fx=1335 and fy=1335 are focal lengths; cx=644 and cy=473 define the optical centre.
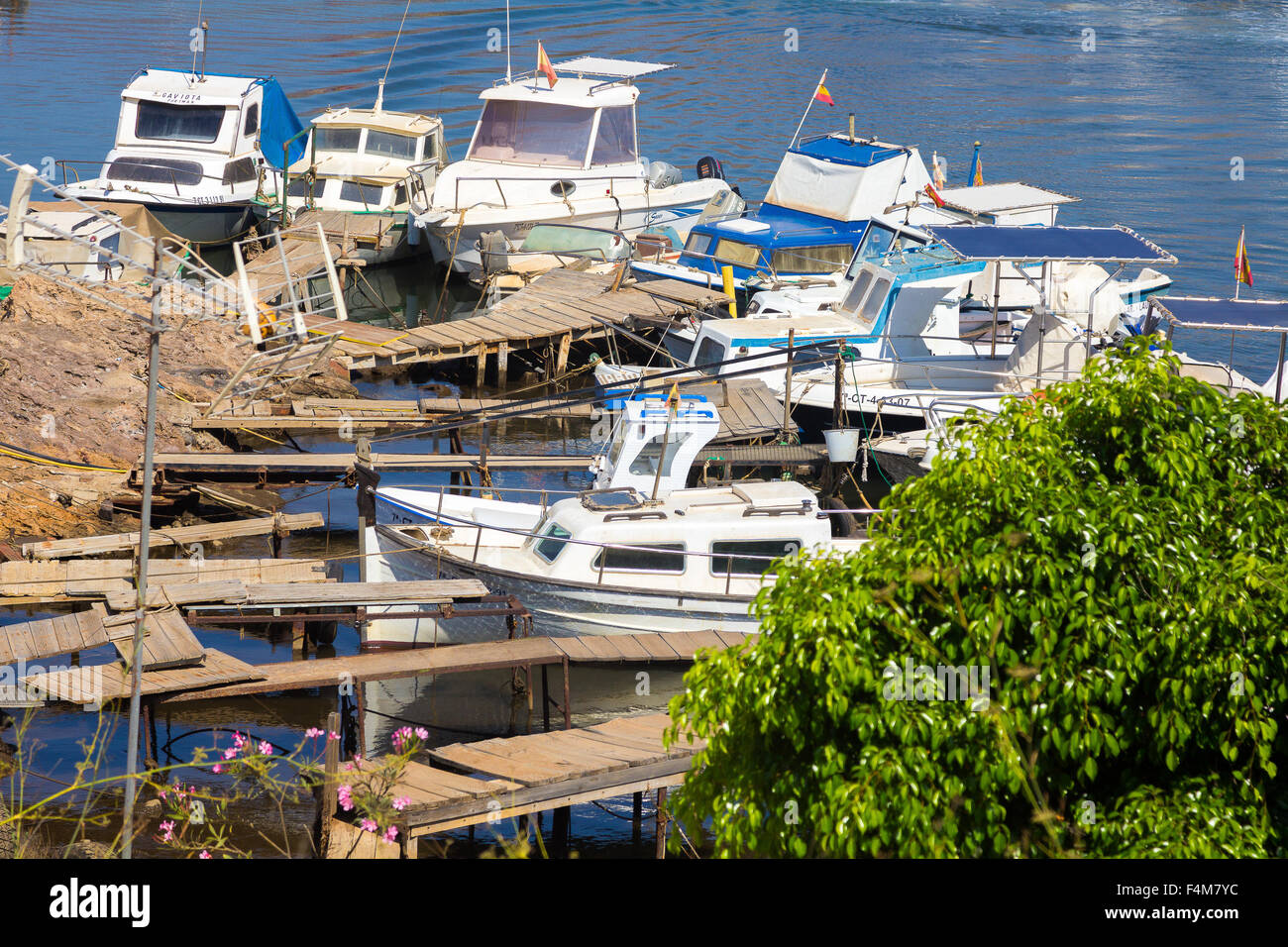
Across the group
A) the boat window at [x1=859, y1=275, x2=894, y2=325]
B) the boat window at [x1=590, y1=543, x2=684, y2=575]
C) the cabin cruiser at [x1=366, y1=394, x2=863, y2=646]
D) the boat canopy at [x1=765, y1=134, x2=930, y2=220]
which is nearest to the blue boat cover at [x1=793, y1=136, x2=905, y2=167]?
the boat canopy at [x1=765, y1=134, x2=930, y2=220]

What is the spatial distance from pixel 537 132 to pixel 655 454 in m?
16.9

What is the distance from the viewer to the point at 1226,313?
2053 cm

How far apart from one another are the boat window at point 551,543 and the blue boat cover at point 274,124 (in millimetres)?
22067

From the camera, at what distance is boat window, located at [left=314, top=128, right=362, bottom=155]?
118 ft

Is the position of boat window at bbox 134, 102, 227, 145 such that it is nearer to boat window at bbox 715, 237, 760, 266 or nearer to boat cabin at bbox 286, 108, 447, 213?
boat cabin at bbox 286, 108, 447, 213

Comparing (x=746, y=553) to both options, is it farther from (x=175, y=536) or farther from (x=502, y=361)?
(x=502, y=361)

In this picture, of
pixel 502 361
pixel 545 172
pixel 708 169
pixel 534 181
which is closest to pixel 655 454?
pixel 502 361

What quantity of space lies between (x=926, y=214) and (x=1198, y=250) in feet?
44.2

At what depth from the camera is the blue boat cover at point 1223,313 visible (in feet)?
65.4

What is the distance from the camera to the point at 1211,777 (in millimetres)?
6289

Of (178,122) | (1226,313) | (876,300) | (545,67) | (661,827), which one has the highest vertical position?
(545,67)

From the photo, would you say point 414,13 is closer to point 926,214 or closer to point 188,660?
point 926,214

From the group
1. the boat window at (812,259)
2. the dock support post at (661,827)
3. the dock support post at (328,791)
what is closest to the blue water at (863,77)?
the boat window at (812,259)
